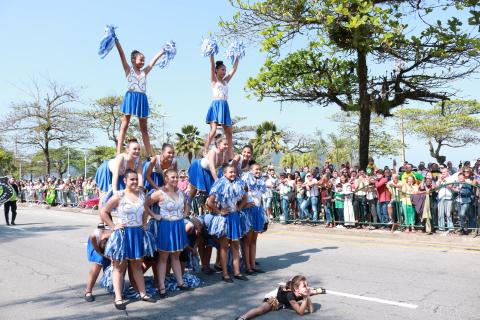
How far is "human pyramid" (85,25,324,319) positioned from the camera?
5758 millimetres

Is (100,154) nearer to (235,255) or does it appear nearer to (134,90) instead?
(134,90)

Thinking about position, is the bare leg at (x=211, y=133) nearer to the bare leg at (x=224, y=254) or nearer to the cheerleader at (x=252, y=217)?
the cheerleader at (x=252, y=217)

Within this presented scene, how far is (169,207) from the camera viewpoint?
6234 mm

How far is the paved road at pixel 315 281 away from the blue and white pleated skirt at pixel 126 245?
65cm

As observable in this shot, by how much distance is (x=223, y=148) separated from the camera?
24.1 ft

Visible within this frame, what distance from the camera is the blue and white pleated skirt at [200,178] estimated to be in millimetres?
7445

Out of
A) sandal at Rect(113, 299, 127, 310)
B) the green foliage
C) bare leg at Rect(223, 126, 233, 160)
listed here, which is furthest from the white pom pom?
the green foliage

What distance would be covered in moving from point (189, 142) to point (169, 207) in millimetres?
36330

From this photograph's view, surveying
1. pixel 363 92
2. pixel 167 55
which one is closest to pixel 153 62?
pixel 167 55

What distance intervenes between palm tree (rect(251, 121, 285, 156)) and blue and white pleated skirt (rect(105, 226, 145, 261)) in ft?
117

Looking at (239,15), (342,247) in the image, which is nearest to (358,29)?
(239,15)

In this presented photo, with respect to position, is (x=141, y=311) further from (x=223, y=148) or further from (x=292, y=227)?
(x=292, y=227)

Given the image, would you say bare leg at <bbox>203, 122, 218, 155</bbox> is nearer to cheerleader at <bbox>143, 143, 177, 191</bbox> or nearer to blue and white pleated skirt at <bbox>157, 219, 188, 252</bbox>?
cheerleader at <bbox>143, 143, 177, 191</bbox>

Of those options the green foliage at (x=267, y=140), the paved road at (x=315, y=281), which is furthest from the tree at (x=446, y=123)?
the paved road at (x=315, y=281)
